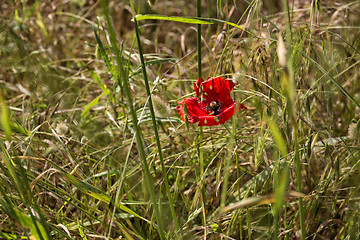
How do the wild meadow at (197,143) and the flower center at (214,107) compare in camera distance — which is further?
the flower center at (214,107)

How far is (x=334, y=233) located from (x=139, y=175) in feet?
1.81

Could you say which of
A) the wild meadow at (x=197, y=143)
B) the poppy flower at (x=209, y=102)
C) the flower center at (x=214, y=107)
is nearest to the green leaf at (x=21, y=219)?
the wild meadow at (x=197, y=143)

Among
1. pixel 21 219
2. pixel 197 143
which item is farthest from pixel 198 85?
pixel 21 219

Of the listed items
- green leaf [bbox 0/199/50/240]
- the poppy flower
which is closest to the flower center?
the poppy flower

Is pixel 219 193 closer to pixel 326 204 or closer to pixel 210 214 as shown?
pixel 210 214

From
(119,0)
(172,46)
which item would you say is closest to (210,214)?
(172,46)

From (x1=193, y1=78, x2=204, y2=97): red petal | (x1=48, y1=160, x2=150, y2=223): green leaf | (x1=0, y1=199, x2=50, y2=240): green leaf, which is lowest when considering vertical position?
(x1=48, y1=160, x2=150, y2=223): green leaf

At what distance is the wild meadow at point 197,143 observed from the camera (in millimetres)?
720

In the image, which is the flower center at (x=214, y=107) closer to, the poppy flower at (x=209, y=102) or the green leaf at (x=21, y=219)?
the poppy flower at (x=209, y=102)

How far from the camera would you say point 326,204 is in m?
0.99

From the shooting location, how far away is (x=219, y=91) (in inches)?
39.6

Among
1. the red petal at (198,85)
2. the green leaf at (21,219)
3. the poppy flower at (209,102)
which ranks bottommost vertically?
the green leaf at (21,219)

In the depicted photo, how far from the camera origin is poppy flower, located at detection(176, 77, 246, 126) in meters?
0.86

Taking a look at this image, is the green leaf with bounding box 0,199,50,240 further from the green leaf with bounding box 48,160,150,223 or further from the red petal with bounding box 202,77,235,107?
the red petal with bounding box 202,77,235,107
